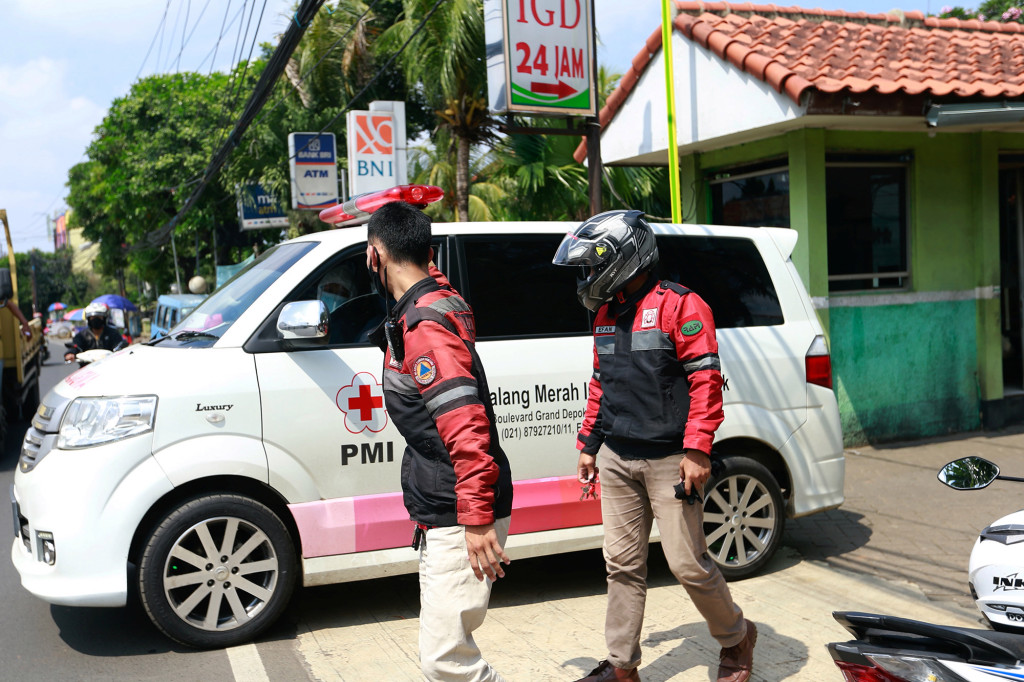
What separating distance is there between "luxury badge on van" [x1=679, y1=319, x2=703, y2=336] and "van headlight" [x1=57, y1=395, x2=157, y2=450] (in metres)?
2.45

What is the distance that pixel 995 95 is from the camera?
823 cm

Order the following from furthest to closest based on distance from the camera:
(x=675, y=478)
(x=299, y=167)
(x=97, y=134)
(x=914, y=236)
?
(x=97, y=134) → (x=299, y=167) → (x=914, y=236) → (x=675, y=478)

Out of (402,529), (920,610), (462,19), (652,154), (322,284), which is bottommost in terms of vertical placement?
(920,610)

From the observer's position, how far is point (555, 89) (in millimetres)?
7855

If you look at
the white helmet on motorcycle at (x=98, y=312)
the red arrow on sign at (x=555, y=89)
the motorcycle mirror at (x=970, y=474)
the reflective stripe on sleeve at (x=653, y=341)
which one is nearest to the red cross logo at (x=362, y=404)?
the reflective stripe on sleeve at (x=653, y=341)

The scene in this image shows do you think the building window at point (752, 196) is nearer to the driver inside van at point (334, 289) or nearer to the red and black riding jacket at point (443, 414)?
the driver inside van at point (334, 289)

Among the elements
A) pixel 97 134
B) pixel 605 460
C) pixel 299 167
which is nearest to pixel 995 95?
pixel 605 460

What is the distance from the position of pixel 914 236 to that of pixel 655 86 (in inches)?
123

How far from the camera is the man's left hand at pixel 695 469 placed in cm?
344

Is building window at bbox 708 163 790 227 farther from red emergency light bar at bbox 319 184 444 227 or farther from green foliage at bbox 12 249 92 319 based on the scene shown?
green foliage at bbox 12 249 92 319

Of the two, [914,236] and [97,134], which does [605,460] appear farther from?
[97,134]

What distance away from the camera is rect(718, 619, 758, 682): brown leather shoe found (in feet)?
12.3

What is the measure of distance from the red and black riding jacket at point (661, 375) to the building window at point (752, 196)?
19.4 feet

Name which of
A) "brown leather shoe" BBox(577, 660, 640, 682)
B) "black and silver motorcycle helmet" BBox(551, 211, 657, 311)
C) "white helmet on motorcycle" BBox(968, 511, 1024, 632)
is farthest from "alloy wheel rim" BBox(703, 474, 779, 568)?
"black and silver motorcycle helmet" BBox(551, 211, 657, 311)
